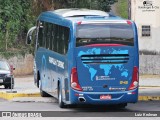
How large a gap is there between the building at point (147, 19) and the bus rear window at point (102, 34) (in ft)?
127

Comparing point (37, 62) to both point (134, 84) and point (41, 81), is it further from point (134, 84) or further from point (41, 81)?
point (134, 84)

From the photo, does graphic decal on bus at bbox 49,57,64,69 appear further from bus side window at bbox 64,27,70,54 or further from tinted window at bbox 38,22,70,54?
bus side window at bbox 64,27,70,54

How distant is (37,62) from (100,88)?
7.43 metres

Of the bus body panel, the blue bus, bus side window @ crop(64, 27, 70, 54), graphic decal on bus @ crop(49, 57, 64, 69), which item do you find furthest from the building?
the bus body panel

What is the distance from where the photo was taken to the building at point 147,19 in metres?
61.3

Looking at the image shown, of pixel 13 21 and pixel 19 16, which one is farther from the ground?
pixel 19 16

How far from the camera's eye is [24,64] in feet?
191

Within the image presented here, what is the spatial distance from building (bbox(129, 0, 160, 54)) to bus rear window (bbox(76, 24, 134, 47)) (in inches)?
1521

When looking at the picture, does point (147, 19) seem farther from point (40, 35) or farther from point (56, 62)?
point (56, 62)

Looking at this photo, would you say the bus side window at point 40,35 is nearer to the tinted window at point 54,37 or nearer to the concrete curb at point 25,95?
the tinted window at point 54,37

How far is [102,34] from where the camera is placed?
74.5 feet

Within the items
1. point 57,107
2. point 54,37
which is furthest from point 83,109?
point 54,37

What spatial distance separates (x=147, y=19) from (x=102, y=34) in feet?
129

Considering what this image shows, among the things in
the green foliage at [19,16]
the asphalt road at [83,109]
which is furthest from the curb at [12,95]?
the green foliage at [19,16]
